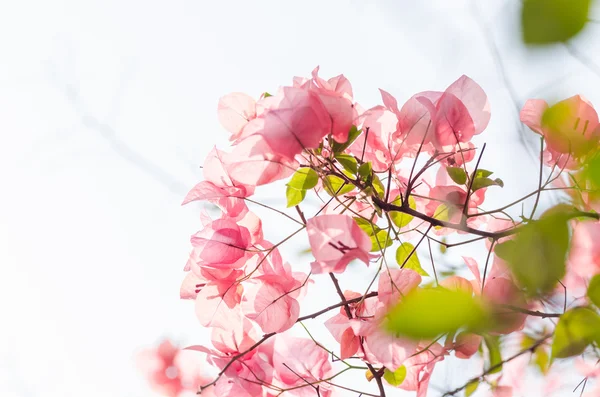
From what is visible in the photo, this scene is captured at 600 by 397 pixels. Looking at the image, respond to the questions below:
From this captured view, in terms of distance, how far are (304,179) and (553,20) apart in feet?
1.15

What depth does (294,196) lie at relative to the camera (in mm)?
A: 513

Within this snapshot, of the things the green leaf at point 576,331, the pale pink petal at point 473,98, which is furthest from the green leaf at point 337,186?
the green leaf at point 576,331

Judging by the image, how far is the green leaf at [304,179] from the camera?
18.7 inches

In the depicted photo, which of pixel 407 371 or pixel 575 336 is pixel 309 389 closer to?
pixel 407 371

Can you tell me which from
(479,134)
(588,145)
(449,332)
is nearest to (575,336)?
(449,332)

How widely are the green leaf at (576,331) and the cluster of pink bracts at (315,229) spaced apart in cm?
18

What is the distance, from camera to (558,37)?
134mm

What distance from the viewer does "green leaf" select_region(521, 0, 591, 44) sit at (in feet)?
0.44

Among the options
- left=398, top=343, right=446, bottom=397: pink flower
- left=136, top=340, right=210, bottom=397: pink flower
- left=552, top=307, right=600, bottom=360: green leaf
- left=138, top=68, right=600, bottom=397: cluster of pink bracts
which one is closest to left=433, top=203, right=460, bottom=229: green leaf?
left=138, top=68, right=600, bottom=397: cluster of pink bracts

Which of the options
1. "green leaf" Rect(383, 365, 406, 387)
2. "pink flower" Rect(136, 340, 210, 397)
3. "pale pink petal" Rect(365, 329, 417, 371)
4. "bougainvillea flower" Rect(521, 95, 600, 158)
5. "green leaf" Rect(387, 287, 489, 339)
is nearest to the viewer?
"green leaf" Rect(387, 287, 489, 339)

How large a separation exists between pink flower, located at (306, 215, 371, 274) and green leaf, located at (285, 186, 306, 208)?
4.9 inches

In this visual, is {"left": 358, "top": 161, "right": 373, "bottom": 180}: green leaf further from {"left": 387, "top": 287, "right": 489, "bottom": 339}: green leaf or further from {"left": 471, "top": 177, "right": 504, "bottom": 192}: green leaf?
{"left": 387, "top": 287, "right": 489, "bottom": 339}: green leaf

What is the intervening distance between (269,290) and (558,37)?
1.32 ft

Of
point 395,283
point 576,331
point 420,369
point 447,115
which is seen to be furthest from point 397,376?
point 576,331
